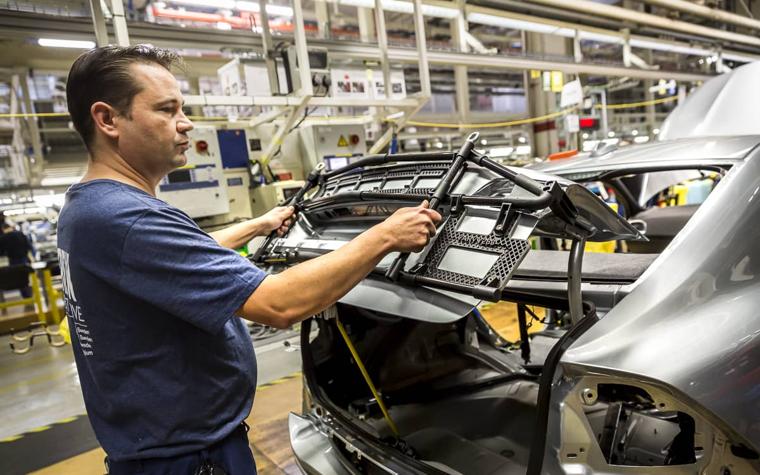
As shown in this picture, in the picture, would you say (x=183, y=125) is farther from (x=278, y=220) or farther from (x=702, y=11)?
(x=702, y=11)

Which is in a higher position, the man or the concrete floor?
the man

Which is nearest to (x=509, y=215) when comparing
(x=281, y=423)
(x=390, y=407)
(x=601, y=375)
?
(x=601, y=375)

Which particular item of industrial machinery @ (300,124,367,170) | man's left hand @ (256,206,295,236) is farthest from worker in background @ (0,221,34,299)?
man's left hand @ (256,206,295,236)

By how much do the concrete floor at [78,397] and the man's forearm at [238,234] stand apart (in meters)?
0.95

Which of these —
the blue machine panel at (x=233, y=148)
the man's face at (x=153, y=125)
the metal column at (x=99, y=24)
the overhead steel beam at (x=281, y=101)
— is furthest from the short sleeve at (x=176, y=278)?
the blue machine panel at (x=233, y=148)

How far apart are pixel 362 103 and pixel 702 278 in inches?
157

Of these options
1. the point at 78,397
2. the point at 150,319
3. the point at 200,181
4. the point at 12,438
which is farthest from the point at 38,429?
the point at 150,319

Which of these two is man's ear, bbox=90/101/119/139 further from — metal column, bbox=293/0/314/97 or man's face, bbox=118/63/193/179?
metal column, bbox=293/0/314/97

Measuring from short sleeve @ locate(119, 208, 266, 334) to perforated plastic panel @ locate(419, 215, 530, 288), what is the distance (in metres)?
0.50

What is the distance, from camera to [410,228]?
1.26 metres

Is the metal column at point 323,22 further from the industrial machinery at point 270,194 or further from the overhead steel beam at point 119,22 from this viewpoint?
the overhead steel beam at point 119,22

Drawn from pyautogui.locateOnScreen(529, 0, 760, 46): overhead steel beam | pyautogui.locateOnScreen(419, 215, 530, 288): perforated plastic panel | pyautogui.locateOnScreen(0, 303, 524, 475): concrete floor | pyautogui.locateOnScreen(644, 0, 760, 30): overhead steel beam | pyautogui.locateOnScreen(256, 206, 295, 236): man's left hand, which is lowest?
pyautogui.locateOnScreen(0, 303, 524, 475): concrete floor

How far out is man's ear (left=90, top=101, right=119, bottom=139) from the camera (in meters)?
1.15

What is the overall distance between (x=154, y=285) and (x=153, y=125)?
15.9 inches
